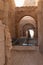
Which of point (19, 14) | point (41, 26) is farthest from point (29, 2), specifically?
point (41, 26)

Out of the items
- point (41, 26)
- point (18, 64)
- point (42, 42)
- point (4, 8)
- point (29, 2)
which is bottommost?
point (18, 64)

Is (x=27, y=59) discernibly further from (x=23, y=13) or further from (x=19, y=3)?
(x=19, y=3)

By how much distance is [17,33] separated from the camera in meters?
19.1

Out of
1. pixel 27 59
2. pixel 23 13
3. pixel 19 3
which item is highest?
pixel 19 3

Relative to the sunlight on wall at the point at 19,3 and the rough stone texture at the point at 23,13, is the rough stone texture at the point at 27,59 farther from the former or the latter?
the sunlight on wall at the point at 19,3

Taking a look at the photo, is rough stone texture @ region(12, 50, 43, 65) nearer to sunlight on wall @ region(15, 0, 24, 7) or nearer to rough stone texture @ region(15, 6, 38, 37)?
rough stone texture @ region(15, 6, 38, 37)

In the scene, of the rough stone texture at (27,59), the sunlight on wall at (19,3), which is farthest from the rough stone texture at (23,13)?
the rough stone texture at (27,59)

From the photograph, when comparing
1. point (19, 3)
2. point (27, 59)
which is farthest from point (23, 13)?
point (27, 59)

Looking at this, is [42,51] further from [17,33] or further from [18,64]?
[17,33]

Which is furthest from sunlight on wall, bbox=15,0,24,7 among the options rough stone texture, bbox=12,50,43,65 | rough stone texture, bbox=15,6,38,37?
rough stone texture, bbox=12,50,43,65

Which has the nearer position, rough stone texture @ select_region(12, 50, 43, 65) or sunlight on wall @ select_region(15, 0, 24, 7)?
rough stone texture @ select_region(12, 50, 43, 65)

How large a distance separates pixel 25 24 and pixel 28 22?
0.99m

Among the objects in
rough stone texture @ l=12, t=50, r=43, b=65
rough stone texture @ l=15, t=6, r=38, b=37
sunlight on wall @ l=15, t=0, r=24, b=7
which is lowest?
rough stone texture @ l=12, t=50, r=43, b=65

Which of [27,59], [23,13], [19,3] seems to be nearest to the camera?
[27,59]
